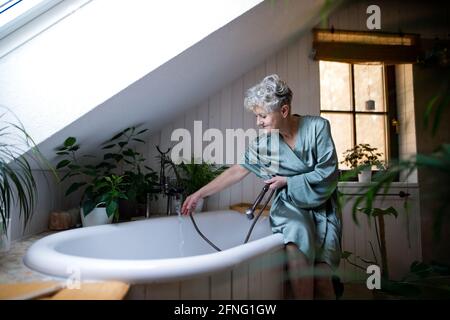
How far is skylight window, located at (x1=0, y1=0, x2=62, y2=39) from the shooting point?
98 cm

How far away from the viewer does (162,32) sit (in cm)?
109

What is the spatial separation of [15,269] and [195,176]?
1.00m

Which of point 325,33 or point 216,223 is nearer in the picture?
point 216,223

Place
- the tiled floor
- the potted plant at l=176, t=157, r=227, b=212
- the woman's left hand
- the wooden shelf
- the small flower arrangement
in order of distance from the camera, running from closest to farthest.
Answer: the wooden shelf
the tiled floor
the woman's left hand
the potted plant at l=176, t=157, r=227, b=212
the small flower arrangement

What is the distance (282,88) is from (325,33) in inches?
40.1

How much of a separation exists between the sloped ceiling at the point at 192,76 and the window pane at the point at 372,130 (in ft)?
2.89

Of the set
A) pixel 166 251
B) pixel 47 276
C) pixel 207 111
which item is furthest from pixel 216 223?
pixel 47 276

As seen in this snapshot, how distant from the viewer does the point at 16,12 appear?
988mm

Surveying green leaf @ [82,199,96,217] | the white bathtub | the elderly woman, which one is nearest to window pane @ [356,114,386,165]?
the elderly woman

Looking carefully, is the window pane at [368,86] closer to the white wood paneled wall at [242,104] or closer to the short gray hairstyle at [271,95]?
the white wood paneled wall at [242,104]

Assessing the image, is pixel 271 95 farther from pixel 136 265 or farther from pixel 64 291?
pixel 64 291

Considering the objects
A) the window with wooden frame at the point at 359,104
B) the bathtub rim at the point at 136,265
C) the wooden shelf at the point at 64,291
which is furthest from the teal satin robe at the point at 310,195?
the window with wooden frame at the point at 359,104

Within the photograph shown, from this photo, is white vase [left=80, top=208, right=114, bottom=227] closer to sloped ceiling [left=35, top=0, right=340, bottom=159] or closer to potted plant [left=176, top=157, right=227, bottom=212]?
sloped ceiling [left=35, top=0, right=340, bottom=159]
